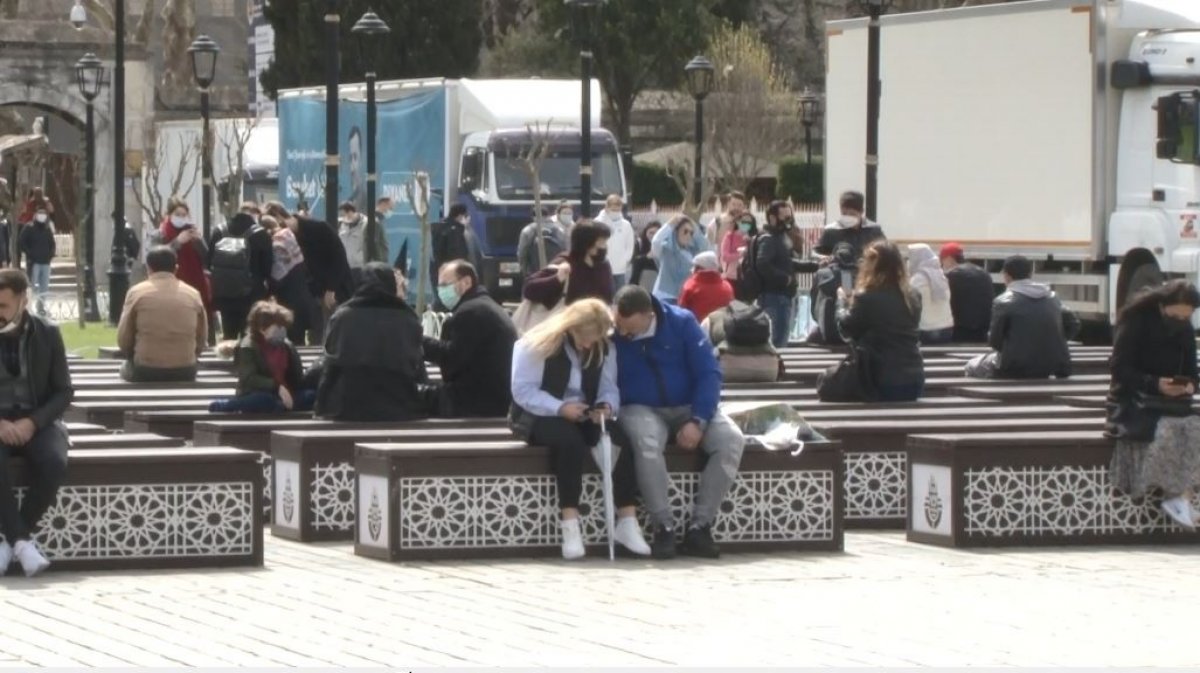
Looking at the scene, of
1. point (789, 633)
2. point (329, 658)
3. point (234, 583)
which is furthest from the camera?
point (234, 583)

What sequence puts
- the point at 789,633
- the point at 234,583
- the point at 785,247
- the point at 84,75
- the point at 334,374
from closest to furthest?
the point at 789,633, the point at 234,583, the point at 334,374, the point at 785,247, the point at 84,75

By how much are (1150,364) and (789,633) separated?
3.66 m

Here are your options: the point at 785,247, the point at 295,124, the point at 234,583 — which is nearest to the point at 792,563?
the point at 234,583

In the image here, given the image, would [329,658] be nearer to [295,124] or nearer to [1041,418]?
[1041,418]

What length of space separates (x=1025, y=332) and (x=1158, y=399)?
4590 mm

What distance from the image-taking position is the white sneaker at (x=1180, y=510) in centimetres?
1315

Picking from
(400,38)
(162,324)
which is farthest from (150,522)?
(400,38)

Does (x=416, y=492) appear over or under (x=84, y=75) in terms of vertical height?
under

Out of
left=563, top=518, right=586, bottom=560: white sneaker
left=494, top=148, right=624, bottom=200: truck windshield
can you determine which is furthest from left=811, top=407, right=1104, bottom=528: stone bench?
left=494, top=148, right=624, bottom=200: truck windshield

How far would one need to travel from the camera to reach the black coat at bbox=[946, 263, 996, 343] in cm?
2339

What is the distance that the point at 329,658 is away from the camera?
9414 millimetres

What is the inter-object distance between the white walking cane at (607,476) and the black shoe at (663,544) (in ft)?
0.67

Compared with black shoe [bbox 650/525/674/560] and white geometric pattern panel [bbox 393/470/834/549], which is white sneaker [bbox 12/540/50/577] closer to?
white geometric pattern panel [bbox 393/470/834/549]

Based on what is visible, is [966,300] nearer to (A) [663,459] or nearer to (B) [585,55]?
(B) [585,55]
